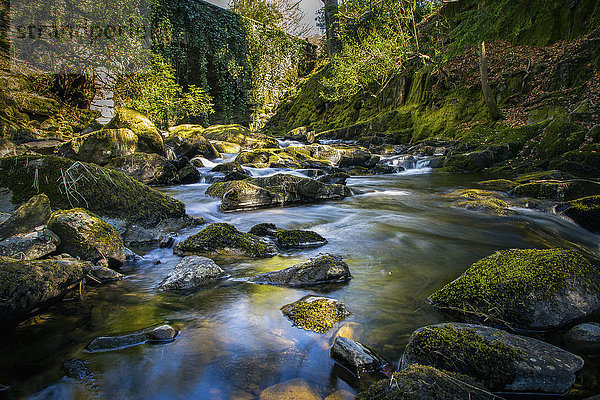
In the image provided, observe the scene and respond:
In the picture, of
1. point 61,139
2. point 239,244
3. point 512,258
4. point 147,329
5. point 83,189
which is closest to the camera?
point 147,329

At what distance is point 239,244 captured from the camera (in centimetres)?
410

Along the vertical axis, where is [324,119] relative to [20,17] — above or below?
below

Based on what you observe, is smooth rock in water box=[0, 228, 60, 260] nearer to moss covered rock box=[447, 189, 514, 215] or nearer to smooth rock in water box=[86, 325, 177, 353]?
smooth rock in water box=[86, 325, 177, 353]

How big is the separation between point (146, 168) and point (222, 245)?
22.9ft

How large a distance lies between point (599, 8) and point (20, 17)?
2487 centimetres

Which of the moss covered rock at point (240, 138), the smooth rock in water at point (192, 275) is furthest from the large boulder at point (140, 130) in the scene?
the smooth rock in water at point (192, 275)

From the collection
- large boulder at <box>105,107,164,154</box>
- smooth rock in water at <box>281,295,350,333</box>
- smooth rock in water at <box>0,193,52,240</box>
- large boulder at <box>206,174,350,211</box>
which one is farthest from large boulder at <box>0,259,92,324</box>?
large boulder at <box>105,107,164,154</box>

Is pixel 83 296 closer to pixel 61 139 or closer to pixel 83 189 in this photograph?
pixel 83 189

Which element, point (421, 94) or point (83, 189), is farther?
point (421, 94)

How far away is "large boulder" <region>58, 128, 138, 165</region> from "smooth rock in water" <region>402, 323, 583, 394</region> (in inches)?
429

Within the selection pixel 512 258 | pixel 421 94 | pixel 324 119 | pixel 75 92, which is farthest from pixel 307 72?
pixel 512 258

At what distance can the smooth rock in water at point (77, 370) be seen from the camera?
183cm

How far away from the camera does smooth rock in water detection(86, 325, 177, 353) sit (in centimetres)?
211

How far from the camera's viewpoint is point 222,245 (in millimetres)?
4062
